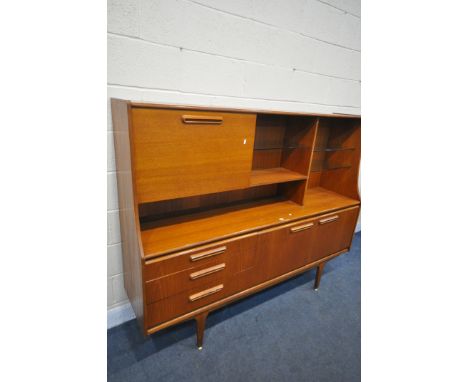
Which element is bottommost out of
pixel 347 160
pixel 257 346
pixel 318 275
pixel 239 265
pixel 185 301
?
pixel 257 346

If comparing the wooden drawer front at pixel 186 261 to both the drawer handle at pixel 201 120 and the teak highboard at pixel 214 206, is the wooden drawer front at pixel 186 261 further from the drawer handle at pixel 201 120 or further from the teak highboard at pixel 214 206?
the drawer handle at pixel 201 120

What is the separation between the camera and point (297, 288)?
2014 mm

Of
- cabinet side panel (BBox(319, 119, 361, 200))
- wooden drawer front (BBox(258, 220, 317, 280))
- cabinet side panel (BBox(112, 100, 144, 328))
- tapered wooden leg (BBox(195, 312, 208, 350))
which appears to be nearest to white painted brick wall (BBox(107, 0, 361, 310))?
cabinet side panel (BBox(112, 100, 144, 328))

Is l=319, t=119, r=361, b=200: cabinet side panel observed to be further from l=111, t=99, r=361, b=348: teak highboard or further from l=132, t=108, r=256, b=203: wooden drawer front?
l=132, t=108, r=256, b=203: wooden drawer front

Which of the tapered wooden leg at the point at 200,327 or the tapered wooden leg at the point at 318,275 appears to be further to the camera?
the tapered wooden leg at the point at 318,275

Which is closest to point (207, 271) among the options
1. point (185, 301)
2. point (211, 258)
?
point (211, 258)

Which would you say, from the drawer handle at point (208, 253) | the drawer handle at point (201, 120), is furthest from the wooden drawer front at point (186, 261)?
the drawer handle at point (201, 120)

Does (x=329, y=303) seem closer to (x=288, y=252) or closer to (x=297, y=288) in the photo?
(x=297, y=288)

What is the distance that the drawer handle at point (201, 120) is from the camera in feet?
3.26

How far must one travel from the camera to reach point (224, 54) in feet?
4.45

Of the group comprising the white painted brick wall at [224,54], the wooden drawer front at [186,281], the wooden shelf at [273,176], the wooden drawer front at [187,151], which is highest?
the white painted brick wall at [224,54]

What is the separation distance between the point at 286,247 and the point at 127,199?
3.24 feet

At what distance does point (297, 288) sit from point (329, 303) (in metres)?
0.27

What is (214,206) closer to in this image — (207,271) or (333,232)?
(207,271)
